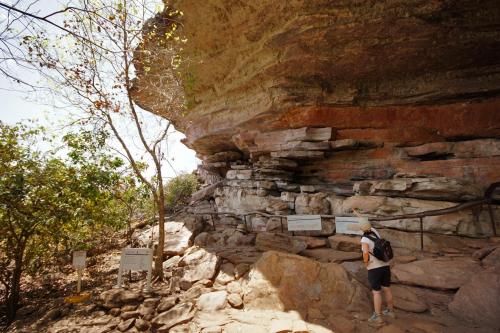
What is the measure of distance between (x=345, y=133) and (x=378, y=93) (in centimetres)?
151

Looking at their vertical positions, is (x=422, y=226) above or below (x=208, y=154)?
below

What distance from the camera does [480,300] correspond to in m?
4.04

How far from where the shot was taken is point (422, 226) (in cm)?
591

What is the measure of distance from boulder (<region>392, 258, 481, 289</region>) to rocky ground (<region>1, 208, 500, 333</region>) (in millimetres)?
15

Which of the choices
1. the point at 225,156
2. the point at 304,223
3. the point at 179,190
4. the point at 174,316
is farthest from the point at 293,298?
the point at 179,190

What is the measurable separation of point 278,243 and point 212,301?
2.25 m

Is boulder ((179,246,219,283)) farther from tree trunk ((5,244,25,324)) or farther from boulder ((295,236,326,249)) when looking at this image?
tree trunk ((5,244,25,324))

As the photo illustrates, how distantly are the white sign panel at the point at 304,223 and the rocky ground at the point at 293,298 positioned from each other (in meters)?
0.43

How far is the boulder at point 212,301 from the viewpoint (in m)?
4.80

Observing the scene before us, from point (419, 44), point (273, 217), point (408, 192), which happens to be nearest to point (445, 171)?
point (408, 192)

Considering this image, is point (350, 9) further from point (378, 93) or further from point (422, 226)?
point (422, 226)

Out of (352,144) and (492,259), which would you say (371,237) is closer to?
(492,259)

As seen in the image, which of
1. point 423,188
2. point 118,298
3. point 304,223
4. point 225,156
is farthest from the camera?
point 225,156

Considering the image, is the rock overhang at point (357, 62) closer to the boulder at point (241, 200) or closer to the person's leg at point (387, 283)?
the boulder at point (241, 200)
